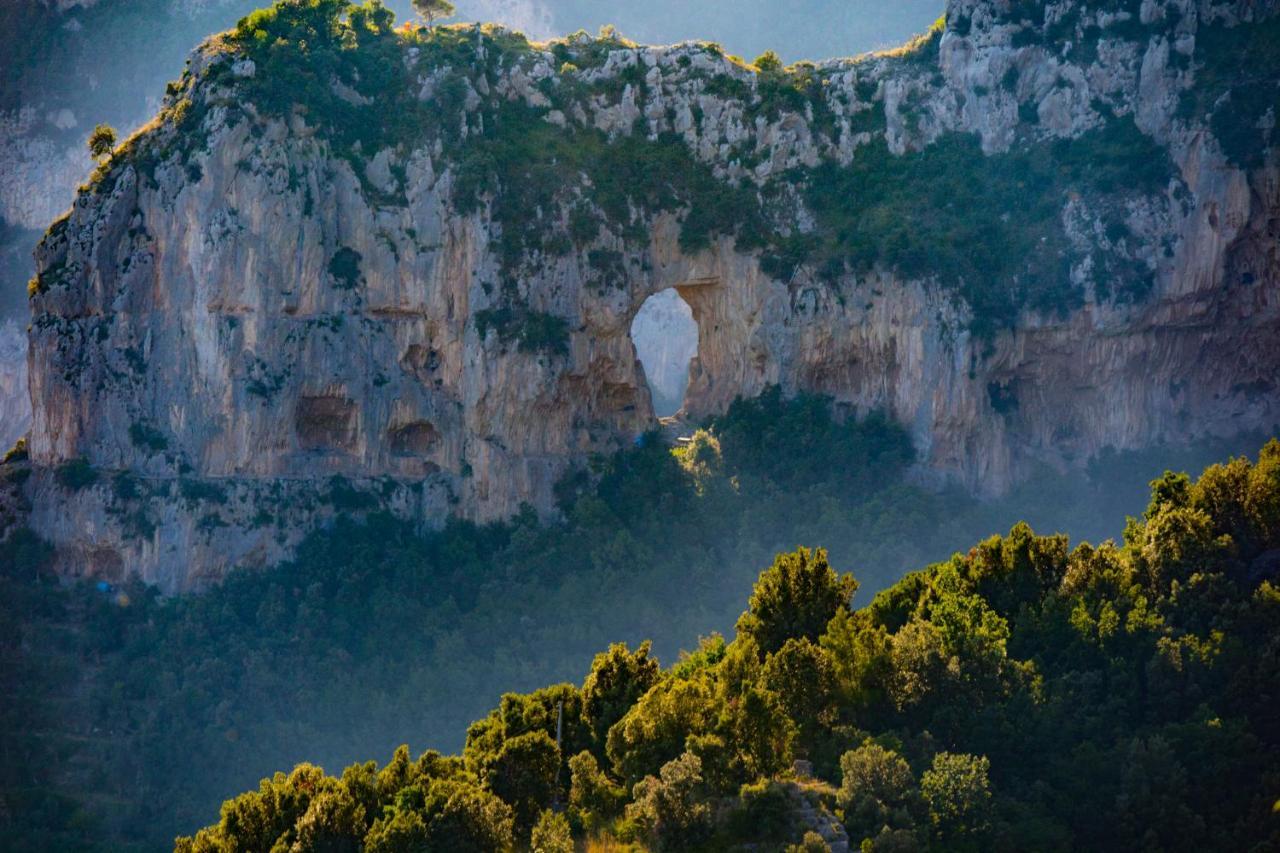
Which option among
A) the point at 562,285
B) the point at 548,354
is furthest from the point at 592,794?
the point at 562,285

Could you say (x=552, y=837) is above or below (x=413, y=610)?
below

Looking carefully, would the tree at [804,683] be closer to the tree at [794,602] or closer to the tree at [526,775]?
the tree at [794,602]

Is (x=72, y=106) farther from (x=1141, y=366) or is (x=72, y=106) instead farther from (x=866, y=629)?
(x=866, y=629)

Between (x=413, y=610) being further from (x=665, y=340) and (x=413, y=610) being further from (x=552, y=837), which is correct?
(x=665, y=340)

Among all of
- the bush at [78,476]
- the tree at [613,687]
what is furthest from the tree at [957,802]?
the bush at [78,476]

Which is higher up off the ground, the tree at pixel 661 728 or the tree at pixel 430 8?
the tree at pixel 430 8
